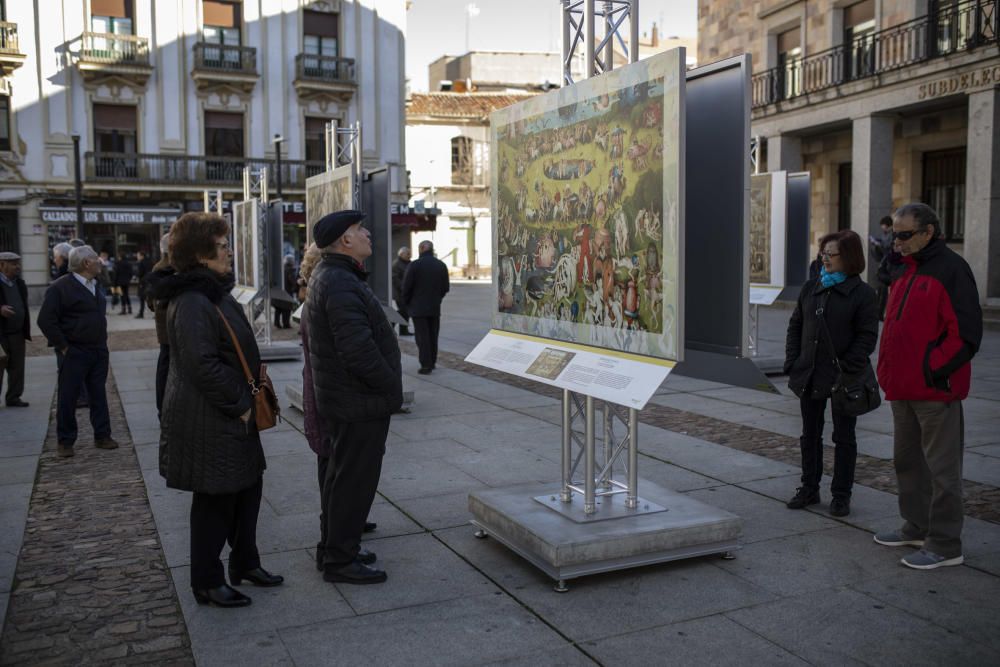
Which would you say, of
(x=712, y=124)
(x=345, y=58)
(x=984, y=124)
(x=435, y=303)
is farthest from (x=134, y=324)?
(x=712, y=124)

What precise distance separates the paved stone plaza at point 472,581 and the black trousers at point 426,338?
175 inches

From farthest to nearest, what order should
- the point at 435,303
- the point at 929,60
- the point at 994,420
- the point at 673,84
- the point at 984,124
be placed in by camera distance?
the point at 929,60 < the point at 984,124 < the point at 435,303 < the point at 994,420 < the point at 673,84

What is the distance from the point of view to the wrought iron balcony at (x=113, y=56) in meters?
30.2

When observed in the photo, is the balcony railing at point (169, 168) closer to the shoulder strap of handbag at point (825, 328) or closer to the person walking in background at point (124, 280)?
the person walking in background at point (124, 280)

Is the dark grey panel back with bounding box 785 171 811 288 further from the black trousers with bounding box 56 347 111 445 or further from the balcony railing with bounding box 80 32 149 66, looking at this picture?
the balcony railing with bounding box 80 32 149 66

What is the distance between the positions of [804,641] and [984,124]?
15951 mm

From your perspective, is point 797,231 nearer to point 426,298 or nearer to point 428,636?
point 426,298

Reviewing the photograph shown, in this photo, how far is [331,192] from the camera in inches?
392

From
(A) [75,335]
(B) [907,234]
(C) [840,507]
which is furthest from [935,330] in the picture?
(A) [75,335]

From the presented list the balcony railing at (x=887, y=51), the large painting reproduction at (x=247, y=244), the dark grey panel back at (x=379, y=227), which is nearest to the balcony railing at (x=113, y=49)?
the large painting reproduction at (x=247, y=244)

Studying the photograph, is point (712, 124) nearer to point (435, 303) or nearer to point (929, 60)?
point (435, 303)

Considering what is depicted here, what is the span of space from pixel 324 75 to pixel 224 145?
4.43 metres

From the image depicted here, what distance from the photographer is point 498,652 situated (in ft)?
12.1

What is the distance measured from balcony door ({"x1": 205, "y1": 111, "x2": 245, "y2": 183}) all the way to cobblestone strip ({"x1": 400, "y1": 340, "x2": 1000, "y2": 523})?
82.0ft
